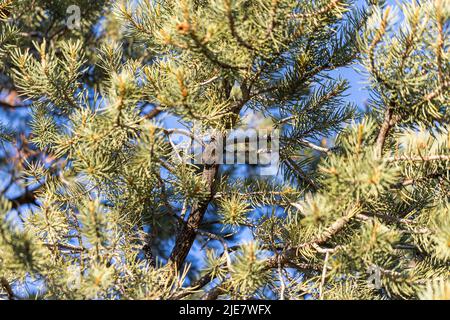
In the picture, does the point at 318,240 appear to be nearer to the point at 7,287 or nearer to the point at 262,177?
the point at 262,177

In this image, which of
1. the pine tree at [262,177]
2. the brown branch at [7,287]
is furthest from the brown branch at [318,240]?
the brown branch at [7,287]

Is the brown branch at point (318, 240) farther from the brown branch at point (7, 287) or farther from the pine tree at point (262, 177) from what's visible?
the brown branch at point (7, 287)

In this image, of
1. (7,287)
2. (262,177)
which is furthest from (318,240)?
(7,287)

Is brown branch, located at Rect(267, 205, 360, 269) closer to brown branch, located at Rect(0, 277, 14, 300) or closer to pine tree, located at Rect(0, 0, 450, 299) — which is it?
pine tree, located at Rect(0, 0, 450, 299)

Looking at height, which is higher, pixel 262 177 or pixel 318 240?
pixel 262 177

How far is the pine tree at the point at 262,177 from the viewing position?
948 mm

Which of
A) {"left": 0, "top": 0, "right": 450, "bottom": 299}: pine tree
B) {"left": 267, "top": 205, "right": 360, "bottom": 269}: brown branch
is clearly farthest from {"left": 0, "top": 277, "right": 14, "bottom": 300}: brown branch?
{"left": 267, "top": 205, "right": 360, "bottom": 269}: brown branch

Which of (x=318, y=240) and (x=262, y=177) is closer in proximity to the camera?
(x=318, y=240)

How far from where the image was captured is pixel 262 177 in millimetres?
1304

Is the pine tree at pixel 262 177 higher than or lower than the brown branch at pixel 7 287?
higher

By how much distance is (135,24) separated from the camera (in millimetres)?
1269

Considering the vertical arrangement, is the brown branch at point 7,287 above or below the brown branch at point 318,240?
below
